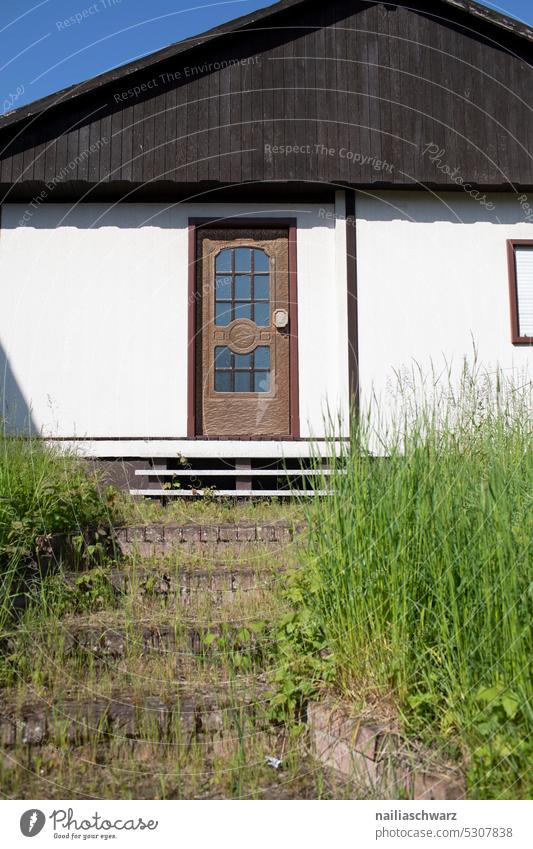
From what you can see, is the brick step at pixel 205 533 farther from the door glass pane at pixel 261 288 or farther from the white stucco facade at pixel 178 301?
the door glass pane at pixel 261 288

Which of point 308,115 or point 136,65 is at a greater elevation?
point 136,65

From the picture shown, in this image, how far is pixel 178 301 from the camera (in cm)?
747

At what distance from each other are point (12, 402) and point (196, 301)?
2269mm

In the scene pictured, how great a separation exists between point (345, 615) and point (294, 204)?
19.5 ft

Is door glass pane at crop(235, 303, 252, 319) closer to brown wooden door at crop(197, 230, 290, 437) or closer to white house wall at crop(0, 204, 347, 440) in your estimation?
brown wooden door at crop(197, 230, 290, 437)

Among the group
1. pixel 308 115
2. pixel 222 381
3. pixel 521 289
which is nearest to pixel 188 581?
pixel 222 381

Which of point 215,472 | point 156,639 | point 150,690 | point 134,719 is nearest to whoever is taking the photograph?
point 134,719

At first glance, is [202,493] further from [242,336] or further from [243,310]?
[243,310]

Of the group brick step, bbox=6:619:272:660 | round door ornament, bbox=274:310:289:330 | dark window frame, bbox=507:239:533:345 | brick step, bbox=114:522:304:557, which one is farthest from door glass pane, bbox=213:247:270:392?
brick step, bbox=6:619:272:660

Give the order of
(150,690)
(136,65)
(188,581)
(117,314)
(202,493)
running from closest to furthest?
1. (150,690)
2. (188,581)
3. (202,493)
4. (136,65)
5. (117,314)

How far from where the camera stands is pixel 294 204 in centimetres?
762

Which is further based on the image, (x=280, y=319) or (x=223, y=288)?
(x=223, y=288)

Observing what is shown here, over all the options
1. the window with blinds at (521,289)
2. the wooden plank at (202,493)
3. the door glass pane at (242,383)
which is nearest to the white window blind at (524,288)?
the window with blinds at (521,289)

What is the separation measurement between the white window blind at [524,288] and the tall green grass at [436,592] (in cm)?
500
